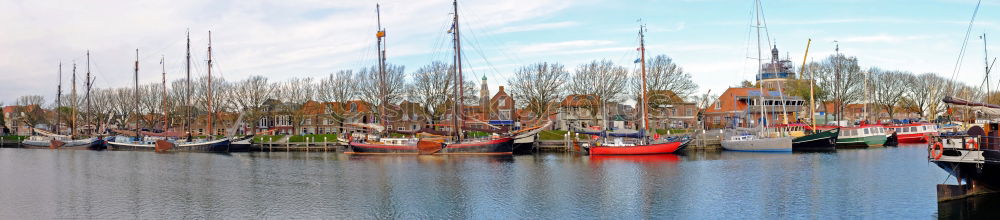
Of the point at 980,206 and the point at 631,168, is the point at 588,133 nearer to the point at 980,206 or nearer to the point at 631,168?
the point at 631,168

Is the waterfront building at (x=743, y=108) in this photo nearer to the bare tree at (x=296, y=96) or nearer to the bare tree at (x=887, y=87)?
the bare tree at (x=887, y=87)

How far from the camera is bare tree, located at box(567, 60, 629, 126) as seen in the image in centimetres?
7425

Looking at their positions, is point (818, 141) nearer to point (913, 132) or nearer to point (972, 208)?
point (913, 132)

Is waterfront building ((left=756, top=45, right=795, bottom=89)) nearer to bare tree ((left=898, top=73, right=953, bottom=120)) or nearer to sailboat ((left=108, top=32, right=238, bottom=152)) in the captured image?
bare tree ((left=898, top=73, right=953, bottom=120))

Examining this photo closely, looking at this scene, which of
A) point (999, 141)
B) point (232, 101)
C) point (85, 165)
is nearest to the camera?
point (999, 141)

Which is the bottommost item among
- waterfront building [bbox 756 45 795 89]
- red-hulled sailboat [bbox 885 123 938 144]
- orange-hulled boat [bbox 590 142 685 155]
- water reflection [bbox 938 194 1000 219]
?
water reflection [bbox 938 194 1000 219]

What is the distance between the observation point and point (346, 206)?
28.2 m

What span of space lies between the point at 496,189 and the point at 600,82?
145 feet

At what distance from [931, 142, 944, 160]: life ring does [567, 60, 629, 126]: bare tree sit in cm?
5023

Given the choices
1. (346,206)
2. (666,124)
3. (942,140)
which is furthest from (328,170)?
(666,124)

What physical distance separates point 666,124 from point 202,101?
6128 cm

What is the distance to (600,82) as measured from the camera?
2938 inches

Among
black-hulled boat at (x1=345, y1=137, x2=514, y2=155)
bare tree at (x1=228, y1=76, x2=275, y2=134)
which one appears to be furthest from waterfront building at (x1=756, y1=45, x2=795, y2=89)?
bare tree at (x1=228, y1=76, x2=275, y2=134)

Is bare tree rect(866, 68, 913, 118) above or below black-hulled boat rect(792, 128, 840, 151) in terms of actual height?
above
